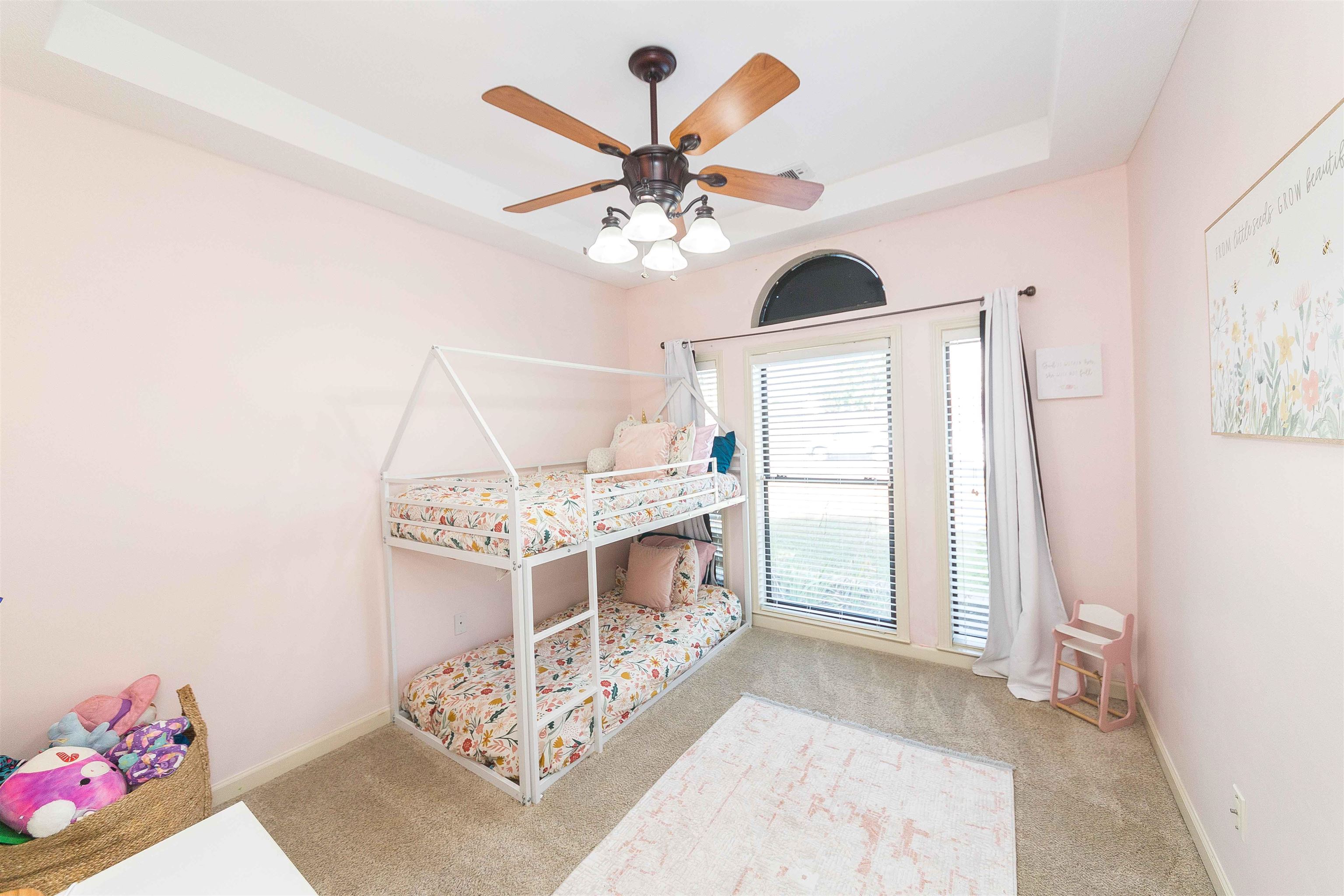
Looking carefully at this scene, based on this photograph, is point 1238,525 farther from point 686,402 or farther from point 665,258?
point 686,402

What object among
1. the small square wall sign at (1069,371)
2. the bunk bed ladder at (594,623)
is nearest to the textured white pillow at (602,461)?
the bunk bed ladder at (594,623)

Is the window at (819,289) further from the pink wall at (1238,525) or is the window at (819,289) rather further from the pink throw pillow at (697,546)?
the pink throw pillow at (697,546)

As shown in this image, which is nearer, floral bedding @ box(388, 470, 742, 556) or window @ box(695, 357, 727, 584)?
floral bedding @ box(388, 470, 742, 556)

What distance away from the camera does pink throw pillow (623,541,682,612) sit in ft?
10.7

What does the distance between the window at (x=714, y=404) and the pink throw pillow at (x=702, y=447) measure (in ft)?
1.67

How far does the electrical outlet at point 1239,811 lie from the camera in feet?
4.33

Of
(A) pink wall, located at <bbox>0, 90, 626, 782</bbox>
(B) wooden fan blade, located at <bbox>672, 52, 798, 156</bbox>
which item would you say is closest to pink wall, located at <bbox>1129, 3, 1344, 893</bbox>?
(B) wooden fan blade, located at <bbox>672, 52, 798, 156</bbox>

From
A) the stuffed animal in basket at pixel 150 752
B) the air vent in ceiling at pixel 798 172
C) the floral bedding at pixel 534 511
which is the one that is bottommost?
the stuffed animal in basket at pixel 150 752

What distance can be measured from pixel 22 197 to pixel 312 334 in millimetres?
849

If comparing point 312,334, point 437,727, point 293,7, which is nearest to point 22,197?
point 312,334

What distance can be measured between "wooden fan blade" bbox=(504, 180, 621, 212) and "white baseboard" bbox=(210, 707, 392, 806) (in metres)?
2.35

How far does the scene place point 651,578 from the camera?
3311 mm

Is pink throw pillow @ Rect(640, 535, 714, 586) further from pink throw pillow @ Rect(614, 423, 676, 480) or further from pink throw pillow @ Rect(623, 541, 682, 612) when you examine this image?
pink throw pillow @ Rect(614, 423, 676, 480)

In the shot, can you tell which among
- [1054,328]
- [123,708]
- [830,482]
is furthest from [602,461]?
[1054,328]
